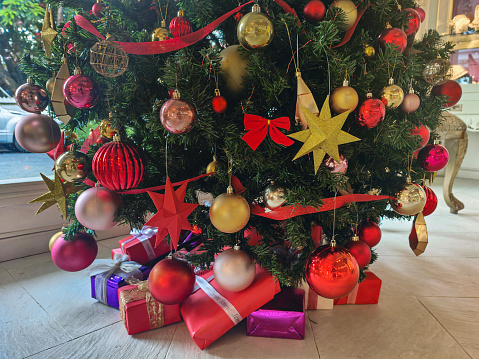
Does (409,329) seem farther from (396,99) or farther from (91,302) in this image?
(91,302)

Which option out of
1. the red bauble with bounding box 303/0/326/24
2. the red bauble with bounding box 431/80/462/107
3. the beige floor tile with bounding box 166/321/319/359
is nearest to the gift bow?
the red bauble with bounding box 303/0/326/24

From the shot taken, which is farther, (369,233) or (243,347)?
(369,233)

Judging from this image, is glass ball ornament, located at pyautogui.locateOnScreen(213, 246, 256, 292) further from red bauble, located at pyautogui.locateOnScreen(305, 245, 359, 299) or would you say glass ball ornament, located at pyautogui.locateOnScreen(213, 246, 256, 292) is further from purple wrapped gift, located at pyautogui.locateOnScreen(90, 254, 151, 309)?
purple wrapped gift, located at pyautogui.locateOnScreen(90, 254, 151, 309)

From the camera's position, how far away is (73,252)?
2.49 feet

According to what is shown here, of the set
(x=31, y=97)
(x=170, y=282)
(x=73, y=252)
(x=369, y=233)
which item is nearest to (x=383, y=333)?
(x=369, y=233)

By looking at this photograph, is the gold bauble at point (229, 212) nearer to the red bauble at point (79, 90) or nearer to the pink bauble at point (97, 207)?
the pink bauble at point (97, 207)

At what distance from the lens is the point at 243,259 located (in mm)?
671

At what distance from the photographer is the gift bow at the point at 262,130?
568 millimetres

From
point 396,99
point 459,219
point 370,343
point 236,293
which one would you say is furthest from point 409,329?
point 459,219

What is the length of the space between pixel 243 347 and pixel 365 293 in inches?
14.3

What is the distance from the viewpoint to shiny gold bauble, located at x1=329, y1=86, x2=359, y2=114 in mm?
576

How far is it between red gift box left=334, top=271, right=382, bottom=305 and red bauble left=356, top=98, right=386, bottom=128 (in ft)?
1.45

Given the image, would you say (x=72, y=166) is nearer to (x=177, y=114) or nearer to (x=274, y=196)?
(x=177, y=114)

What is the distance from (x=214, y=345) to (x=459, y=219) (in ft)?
4.92
